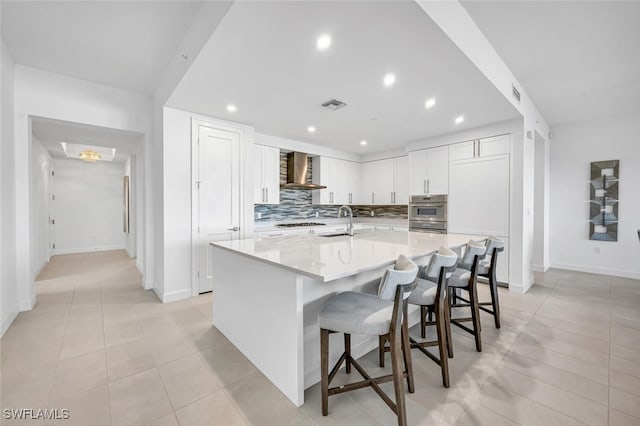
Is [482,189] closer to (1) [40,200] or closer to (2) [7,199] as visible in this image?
(2) [7,199]

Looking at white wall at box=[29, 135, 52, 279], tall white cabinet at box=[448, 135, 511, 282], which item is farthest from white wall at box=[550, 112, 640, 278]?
white wall at box=[29, 135, 52, 279]

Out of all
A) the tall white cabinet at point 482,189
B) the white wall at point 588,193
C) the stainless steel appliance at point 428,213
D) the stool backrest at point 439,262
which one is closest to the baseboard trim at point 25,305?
the stool backrest at point 439,262

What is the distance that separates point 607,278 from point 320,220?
5.14 m

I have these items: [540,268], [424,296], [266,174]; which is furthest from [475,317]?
[540,268]

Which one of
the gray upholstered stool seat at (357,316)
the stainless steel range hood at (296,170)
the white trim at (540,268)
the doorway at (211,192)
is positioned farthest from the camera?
the stainless steel range hood at (296,170)

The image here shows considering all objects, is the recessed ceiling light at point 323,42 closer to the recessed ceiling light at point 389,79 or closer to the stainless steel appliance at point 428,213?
the recessed ceiling light at point 389,79

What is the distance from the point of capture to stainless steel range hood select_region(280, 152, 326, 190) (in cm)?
504

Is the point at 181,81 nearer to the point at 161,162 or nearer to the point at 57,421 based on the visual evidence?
the point at 161,162

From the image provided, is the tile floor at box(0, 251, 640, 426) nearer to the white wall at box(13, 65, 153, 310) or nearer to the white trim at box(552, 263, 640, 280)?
the white wall at box(13, 65, 153, 310)

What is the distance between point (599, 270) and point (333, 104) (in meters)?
5.47

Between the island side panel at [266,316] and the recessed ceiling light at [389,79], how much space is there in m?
2.00

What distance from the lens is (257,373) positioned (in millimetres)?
1899

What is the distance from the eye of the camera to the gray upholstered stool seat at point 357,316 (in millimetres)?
1418

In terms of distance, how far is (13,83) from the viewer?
284 cm
